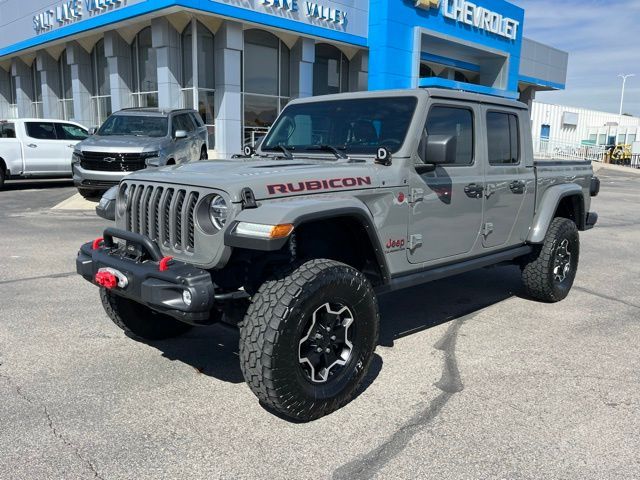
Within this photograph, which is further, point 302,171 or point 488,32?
point 488,32

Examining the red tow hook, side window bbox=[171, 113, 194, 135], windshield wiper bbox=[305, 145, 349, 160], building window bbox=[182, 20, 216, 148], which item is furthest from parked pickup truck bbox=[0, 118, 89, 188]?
the red tow hook

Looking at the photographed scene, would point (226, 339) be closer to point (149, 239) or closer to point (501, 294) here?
point (149, 239)

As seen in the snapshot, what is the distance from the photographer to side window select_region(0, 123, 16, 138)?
13891 millimetres

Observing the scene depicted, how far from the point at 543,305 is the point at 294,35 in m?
17.4

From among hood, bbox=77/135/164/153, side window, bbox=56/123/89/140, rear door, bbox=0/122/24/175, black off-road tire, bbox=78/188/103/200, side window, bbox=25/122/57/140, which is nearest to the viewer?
hood, bbox=77/135/164/153

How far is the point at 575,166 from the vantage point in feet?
19.9

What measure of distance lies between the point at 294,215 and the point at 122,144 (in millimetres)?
8982

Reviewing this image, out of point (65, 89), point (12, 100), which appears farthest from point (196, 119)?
point (12, 100)

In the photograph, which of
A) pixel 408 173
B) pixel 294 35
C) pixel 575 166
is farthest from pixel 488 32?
pixel 408 173

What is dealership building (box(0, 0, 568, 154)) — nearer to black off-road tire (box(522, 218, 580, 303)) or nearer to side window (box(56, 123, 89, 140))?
side window (box(56, 123, 89, 140))

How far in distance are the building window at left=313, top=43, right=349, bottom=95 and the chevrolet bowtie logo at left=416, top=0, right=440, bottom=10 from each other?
373 cm

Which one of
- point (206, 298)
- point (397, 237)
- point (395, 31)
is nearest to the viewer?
point (206, 298)

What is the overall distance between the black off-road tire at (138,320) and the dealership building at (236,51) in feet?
46.5

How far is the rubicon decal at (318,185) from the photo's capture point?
324cm
